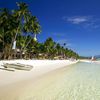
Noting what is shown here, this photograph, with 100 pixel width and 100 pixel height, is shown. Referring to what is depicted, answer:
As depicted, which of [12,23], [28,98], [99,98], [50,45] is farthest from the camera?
[50,45]

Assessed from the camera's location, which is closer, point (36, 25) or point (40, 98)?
point (40, 98)

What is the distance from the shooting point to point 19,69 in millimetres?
16953

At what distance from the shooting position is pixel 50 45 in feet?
273

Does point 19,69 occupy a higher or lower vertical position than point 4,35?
lower

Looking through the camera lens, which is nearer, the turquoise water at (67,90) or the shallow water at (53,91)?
the shallow water at (53,91)

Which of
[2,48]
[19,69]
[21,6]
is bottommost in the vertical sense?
[19,69]

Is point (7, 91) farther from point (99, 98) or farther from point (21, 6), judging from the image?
point (21, 6)

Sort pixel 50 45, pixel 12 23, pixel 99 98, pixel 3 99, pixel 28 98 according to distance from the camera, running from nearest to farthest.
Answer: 1. pixel 3 99
2. pixel 28 98
3. pixel 99 98
4. pixel 12 23
5. pixel 50 45

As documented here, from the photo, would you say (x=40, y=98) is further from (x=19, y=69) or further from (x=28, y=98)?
(x=19, y=69)

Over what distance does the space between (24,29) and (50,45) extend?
123 feet

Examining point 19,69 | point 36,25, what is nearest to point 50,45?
point 36,25

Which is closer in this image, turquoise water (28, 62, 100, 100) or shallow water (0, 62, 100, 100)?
shallow water (0, 62, 100, 100)

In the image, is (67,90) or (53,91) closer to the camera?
(53,91)

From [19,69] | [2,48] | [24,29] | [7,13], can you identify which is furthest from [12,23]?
[19,69]
